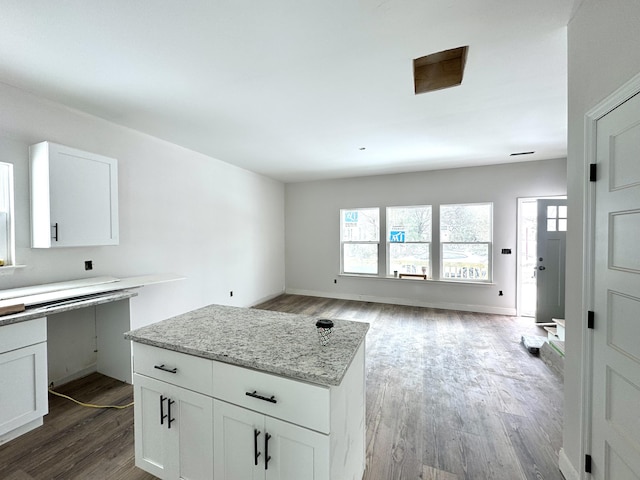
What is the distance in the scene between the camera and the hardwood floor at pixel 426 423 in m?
1.69

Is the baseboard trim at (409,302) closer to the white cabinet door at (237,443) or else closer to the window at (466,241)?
the window at (466,241)

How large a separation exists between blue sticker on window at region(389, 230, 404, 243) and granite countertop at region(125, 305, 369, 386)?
4.28m

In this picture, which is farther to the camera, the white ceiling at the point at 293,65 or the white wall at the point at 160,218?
the white wall at the point at 160,218

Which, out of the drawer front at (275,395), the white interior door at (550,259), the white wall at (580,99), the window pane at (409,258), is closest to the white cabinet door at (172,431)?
the drawer front at (275,395)

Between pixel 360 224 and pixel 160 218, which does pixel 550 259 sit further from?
pixel 160 218

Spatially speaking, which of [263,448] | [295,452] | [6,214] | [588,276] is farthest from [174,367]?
[6,214]

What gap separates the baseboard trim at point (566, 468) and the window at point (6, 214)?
4.36m

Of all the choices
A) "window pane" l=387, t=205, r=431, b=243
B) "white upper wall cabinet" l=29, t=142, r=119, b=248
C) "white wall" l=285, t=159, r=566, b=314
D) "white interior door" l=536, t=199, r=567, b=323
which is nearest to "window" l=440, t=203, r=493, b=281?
"white wall" l=285, t=159, r=566, b=314

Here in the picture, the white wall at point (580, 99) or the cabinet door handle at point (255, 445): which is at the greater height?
the white wall at point (580, 99)

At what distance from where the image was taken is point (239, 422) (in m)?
1.21

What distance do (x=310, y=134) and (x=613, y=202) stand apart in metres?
2.83

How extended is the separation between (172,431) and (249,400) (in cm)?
59

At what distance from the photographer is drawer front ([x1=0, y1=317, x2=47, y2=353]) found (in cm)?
179

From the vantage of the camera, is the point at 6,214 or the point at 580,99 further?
the point at 6,214
